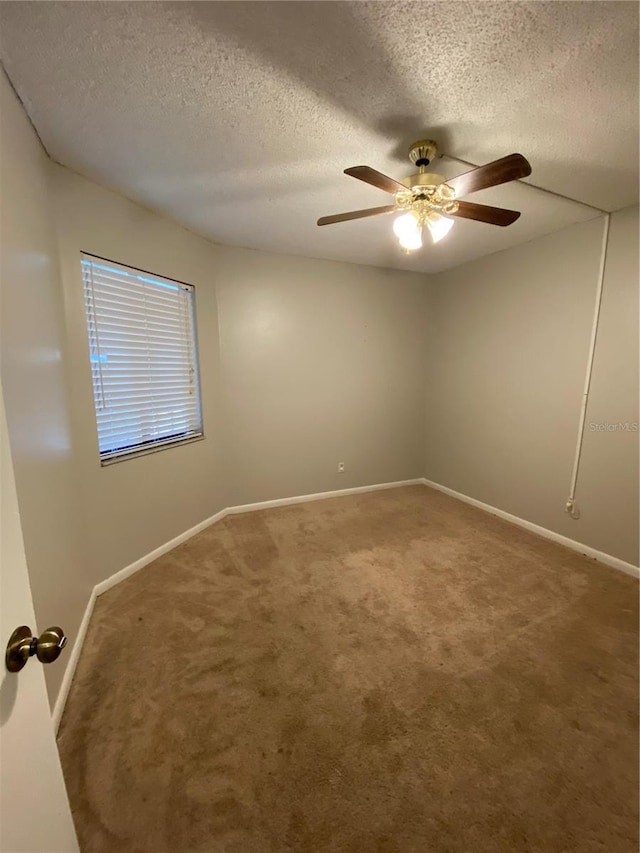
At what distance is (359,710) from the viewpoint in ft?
4.63

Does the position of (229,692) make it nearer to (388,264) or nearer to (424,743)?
(424,743)

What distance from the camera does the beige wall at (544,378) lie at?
2.35 meters

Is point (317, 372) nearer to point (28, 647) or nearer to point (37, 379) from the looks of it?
point (37, 379)

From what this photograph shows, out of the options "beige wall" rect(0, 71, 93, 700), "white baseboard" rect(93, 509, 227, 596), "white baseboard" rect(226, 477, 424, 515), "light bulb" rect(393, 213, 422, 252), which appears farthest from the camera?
"white baseboard" rect(226, 477, 424, 515)

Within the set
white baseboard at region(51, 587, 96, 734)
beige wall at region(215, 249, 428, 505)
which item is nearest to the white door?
white baseboard at region(51, 587, 96, 734)

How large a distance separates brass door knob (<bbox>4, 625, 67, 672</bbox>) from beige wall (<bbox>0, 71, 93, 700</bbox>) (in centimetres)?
77

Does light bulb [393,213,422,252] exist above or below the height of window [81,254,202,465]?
above

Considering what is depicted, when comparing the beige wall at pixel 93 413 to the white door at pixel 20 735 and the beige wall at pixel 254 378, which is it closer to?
the beige wall at pixel 254 378

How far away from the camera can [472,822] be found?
107 centimetres

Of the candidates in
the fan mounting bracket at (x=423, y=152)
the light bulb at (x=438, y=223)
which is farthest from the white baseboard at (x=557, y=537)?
the fan mounting bracket at (x=423, y=152)

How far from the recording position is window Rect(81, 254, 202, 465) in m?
2.14

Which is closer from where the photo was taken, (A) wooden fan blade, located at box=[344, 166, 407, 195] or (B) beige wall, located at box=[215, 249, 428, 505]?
(A) wooden fan blade, located at box=[344, 166, 407, 195]

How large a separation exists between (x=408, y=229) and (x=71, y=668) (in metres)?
2.69

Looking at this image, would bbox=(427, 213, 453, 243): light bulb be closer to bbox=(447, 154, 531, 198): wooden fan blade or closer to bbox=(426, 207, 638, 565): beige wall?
bbox=(447, 154, 531, 198): wooden fan blade
